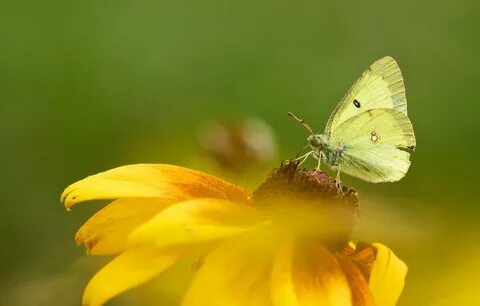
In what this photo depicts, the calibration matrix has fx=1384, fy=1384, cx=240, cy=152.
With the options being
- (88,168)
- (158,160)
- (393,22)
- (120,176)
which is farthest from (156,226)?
(393,22)

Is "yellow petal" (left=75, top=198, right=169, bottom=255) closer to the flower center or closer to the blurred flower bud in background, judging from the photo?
the flower center

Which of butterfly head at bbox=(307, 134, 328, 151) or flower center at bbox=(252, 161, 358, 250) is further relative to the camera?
butterfly head at bbox=(307, 134, 328, 151)

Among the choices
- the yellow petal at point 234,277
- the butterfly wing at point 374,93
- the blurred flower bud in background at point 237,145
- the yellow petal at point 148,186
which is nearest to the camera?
the yellow petal at point 234,277

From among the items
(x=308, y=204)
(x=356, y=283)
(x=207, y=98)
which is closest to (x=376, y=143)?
(x=308, y=204)

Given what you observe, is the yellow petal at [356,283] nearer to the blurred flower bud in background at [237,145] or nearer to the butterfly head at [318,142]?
the butterfly head at [318,142]

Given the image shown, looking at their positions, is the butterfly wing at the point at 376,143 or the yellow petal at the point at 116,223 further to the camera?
the butterfly wing at the point at 376,143

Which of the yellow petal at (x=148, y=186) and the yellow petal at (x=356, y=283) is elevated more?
the yellow petal at (x=148, y=186)

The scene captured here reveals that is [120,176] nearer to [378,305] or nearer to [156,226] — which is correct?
[156,226]

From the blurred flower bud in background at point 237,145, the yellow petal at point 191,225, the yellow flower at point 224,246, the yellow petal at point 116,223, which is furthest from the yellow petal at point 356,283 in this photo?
the blurred flower bud in background at point 237,145

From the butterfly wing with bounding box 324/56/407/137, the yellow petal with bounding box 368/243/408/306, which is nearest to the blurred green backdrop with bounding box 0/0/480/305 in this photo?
the yellow petal with bounding box 368/243/408/306
